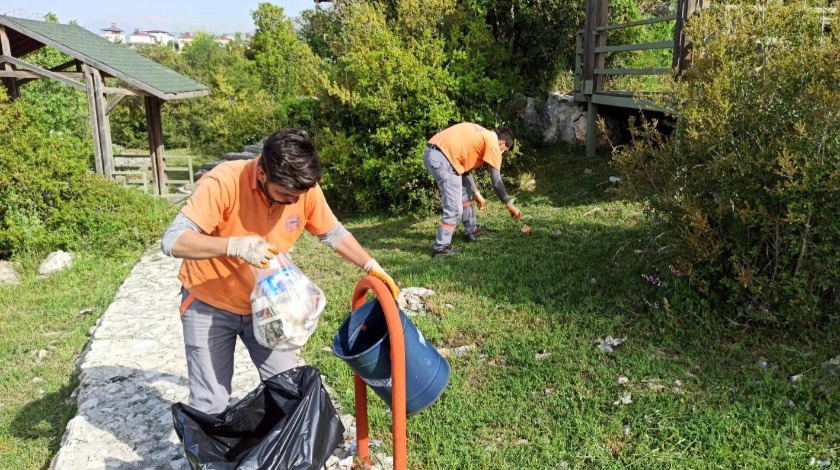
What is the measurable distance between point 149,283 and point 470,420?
16.3ft

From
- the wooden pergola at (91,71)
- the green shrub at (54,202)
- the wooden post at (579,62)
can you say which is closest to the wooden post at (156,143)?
the wooden pergola at (91,71)

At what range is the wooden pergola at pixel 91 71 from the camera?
12.0 meters

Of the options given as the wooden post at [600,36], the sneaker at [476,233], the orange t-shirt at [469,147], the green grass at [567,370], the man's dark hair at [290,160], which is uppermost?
the wooden post at [600,36]

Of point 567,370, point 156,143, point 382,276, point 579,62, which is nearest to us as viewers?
point 382,276

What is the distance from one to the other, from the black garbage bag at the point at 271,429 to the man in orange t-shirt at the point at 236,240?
18cm

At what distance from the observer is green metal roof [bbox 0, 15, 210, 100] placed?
1191cm

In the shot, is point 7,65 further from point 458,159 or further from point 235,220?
point 235,220

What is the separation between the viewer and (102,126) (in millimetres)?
12234

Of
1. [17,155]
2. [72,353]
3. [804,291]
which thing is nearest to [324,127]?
[17,155]

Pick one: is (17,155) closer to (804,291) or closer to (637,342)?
(637,342)

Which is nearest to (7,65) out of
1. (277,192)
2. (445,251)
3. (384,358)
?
(445,251)

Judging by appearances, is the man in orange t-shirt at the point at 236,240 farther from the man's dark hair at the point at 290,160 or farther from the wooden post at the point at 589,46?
the wooden post at the point at 589,46

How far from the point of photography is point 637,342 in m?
4.49

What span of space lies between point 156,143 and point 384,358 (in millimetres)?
13991
